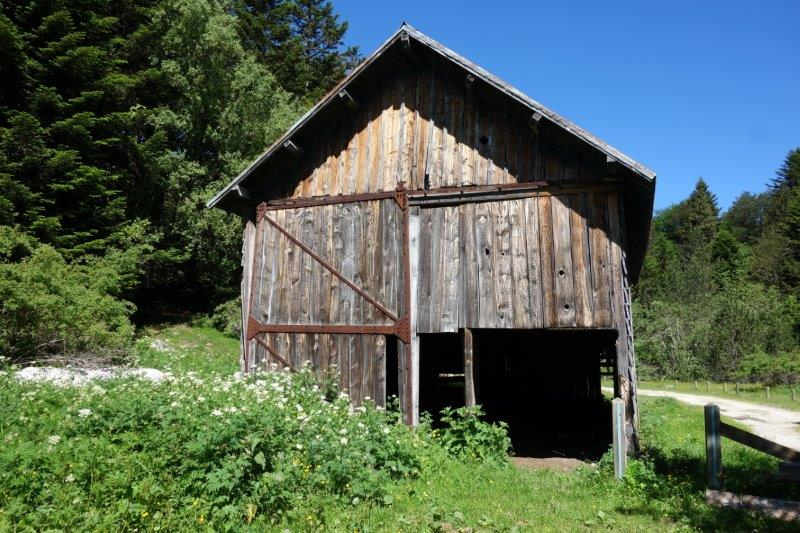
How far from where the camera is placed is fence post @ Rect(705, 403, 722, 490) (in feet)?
22.4

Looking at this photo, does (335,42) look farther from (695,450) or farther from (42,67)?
(695,450)

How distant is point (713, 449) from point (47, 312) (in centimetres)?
1460

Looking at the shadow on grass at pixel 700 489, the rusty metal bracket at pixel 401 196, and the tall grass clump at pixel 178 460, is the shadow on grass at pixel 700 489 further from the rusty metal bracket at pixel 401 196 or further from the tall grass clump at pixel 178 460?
the rusty metal bracket at pixel 401 196

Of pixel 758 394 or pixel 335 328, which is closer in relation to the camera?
pixel 335 328

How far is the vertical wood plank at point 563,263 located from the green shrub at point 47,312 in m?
12.0

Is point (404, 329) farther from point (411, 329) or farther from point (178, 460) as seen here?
point (178, 460)

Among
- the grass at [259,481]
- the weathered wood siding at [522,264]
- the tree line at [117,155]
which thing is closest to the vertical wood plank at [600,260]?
the weathered wood siding at [522,264]

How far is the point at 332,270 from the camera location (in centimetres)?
1129

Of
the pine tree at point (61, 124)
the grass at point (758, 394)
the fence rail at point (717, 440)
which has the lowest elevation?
the grass at point (758, 394)

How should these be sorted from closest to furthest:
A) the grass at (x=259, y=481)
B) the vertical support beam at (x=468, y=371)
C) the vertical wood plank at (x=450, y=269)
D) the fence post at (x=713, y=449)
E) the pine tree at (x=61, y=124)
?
the grass at (x=259, y=481) < the fence post at (x=713, y=449) < the vertical support beam at (x=468, y=371) < the vertical wood plank at (x=450, y=269) < the pine tree at (x=61, y=124)

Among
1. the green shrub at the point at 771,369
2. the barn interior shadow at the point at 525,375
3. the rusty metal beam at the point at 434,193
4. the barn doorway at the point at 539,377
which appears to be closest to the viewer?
the rusty metal beam at the point at 434,193

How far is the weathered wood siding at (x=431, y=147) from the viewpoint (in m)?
10.1

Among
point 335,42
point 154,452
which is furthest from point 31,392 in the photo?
point 335,42

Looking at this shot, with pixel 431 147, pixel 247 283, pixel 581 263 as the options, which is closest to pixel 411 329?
pixel 581 263
